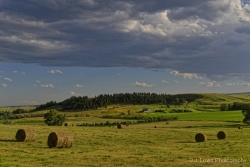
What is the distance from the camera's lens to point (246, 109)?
3605 inches

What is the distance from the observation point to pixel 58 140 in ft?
107

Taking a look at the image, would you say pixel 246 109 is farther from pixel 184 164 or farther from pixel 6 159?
pixel 6 159

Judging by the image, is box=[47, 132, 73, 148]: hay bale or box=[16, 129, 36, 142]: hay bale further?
box=[16, 129, 36, 142]: hay bale

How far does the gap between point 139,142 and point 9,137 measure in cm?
1665

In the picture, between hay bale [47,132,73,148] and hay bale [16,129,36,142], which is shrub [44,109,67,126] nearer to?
hay bale [16,129,36,142]

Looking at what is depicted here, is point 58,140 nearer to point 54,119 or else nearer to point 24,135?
point 24,135

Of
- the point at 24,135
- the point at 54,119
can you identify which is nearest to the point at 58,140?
the point at 24,135

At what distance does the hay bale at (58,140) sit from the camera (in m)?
32.7

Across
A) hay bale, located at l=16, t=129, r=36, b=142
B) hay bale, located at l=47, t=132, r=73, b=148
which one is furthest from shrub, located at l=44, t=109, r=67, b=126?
hay bale, located at l=47, t=132, r=73, b=148

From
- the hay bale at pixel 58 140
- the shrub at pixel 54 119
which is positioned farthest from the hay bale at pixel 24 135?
the shrub at pixel 54 119

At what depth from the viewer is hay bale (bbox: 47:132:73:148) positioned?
107ft

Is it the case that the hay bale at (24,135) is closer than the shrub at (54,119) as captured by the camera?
Yes

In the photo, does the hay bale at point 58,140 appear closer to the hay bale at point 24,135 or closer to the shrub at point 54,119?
the hay bale at point 24,135

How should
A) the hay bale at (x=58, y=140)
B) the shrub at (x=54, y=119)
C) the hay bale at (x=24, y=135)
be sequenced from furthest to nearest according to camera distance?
the shrub at (x=54, y=119) → the hay bale at (x=24, y=135) → the hay bale at (x=58, y=140)
